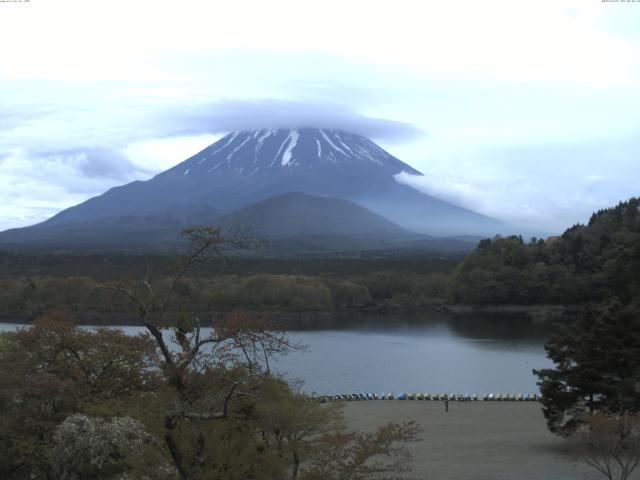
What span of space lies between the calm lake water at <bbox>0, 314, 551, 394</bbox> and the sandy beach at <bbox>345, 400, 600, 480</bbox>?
3436 millimetres

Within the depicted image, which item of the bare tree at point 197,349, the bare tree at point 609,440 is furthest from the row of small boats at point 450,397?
the bare tree at point 197,349

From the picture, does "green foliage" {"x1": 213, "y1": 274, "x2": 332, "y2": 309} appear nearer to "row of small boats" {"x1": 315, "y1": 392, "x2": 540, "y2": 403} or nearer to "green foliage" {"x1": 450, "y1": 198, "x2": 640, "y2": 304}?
"green foliage" {"x1": 450, "y1": 198, "x2": 640, "y2": 304}

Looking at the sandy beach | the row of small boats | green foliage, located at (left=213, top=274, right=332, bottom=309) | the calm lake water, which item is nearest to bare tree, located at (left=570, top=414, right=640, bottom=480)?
the sandy beach

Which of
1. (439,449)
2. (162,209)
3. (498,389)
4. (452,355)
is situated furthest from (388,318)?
(162,209)

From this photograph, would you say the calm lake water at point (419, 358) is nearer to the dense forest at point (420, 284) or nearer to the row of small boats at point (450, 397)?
the row of small boats at point (450, 397)

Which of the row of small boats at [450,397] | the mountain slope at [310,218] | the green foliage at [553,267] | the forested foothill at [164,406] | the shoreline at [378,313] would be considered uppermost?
the mountain slope at [310,218]

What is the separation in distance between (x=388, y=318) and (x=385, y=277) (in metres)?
12.7

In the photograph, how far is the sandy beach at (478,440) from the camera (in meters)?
15.0

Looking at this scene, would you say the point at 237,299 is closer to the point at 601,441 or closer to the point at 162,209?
the point at 601,441

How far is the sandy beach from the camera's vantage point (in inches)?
589

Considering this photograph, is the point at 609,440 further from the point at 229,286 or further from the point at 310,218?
the point at 310,218

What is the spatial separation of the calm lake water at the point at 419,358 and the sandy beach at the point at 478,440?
135 inches

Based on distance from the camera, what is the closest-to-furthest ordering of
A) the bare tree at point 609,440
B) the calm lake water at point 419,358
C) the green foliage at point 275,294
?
1. the bare tree at point 609,440
2. the calm lake water at point 419,358
3. the green foliage at point 275,294

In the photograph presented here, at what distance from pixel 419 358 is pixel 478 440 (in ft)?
58.4
